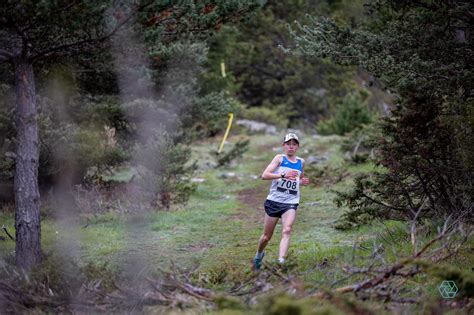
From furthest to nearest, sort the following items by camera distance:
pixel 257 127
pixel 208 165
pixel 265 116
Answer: pixel 265 116 → pixel 257 127 → pixel 208 165

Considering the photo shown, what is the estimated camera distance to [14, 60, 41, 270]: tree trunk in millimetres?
7355

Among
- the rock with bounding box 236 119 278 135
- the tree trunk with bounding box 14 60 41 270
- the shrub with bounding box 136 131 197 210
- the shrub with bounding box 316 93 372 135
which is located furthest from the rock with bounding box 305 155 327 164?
the tree trunk with bounding box 14 60 41 270

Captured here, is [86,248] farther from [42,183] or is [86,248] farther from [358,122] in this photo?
[358,122]

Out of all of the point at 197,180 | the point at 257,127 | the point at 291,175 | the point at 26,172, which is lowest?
the point at 257,127

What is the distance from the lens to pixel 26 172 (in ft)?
24.4

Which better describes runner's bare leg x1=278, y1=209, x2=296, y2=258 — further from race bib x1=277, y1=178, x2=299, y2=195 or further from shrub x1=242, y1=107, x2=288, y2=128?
shrub x1=242, y1=107, x2=288, y2=128

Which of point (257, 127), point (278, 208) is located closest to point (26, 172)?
point (278, 208)

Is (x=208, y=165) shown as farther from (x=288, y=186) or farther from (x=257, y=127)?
(x=288, y=186)

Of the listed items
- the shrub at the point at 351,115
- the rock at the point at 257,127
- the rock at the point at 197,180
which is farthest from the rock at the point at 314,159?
the rock at the point at 257,127

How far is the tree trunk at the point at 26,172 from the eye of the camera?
24.1 ft

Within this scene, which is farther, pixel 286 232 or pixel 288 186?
pixel 288 186

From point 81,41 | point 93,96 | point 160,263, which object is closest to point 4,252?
point 160,263

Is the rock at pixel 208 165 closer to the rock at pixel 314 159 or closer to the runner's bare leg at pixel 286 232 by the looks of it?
the rock at pixel 314 159

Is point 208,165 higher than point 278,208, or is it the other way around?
point 278,208
